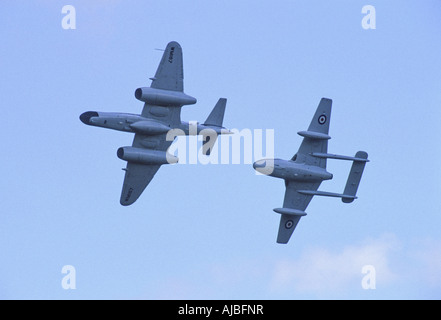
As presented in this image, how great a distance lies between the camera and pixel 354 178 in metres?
73.8

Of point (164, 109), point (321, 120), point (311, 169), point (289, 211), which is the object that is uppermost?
point (164, 109)

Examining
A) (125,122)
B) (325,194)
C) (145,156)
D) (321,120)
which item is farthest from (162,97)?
(325,194)

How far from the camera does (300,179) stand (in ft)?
Result: 243

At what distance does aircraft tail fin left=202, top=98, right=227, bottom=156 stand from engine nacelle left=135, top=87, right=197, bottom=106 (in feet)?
6.57

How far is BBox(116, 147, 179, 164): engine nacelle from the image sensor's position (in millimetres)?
71688

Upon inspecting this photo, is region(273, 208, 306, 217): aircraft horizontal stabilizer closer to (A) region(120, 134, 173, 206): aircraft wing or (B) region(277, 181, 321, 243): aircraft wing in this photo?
(B) region(277, 181, 321, 243): aircraft wing

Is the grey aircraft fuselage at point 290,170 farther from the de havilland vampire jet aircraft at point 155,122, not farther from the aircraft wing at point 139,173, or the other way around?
the aircraft wing at point 139,173

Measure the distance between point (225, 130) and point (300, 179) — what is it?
568cm

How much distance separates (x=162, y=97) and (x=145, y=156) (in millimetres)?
3842

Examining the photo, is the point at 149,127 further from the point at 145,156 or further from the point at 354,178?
the point at 354,178

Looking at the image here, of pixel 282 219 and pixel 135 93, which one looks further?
pixel 282 219
